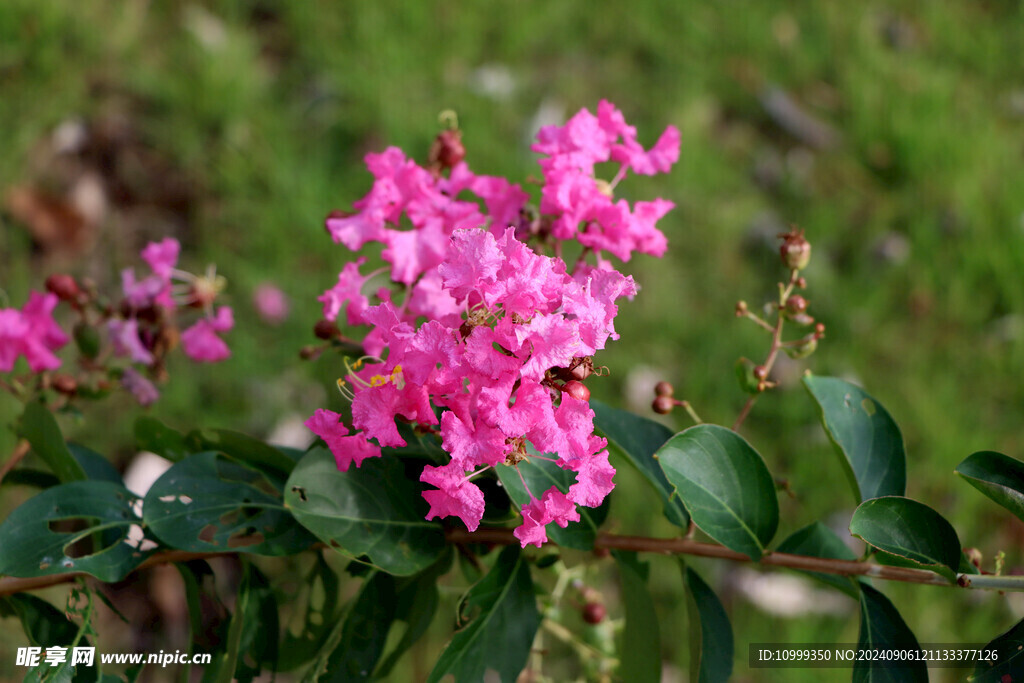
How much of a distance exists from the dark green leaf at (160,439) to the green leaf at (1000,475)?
85 cm

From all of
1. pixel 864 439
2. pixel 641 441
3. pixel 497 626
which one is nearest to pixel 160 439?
pixel 497 626

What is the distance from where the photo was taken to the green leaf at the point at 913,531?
85 cm

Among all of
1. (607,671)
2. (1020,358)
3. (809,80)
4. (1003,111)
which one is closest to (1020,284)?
(1020,358)

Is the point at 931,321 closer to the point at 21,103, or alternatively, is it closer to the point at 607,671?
the point at 607,671

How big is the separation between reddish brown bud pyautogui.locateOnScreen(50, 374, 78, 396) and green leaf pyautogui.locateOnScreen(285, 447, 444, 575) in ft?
1.60

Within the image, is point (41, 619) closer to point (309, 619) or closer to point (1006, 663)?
point (309, 619)

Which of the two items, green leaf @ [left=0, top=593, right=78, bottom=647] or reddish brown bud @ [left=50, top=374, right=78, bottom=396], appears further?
reddish brown bud @ [left=50, top=374, right=78, bottom=396]

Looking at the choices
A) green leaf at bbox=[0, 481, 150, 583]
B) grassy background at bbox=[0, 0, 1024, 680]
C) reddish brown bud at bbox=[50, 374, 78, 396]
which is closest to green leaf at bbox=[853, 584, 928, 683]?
green leaf at bbox=[0, 481, 150, 583]

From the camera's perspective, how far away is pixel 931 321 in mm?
2479

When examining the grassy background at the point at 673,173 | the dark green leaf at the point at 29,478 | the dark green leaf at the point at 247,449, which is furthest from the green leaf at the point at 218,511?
the grassy background at the point at 673,173

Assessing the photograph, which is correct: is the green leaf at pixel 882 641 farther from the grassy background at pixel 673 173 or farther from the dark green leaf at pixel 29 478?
the grassy background at pixel 673 173

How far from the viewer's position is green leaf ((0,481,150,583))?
86cm

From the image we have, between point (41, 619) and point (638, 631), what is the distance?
67 centimetres

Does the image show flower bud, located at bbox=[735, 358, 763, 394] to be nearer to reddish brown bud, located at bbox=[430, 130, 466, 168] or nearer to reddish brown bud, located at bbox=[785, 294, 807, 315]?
reddish brown bud, located at bbox=[785, 294, 807, 315]
